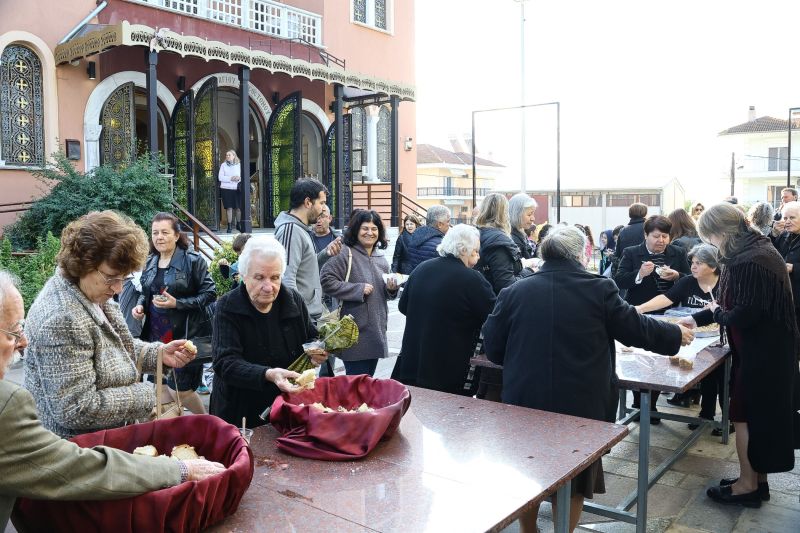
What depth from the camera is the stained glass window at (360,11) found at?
1827cm

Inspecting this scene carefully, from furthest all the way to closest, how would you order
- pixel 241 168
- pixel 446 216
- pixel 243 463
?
pixel 241 168 < pixel 446 216 < pixel 243 463

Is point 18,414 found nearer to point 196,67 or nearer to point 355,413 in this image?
point 355,413

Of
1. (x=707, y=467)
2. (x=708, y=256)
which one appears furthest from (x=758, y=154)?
(x=707, y=467)

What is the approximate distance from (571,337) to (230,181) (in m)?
11.9

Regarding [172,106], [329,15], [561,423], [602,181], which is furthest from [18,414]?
[602,181]

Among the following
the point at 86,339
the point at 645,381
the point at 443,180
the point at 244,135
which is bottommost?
the point at 645,381

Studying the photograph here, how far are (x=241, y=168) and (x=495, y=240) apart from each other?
32.0ft

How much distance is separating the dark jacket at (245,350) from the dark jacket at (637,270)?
154 inches

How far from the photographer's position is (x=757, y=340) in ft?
13.2

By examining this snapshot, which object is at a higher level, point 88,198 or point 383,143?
point 383,143

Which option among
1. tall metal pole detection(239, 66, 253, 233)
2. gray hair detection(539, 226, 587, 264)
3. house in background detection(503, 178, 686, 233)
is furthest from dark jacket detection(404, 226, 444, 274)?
house in background detection(503, 178, 686, 233)

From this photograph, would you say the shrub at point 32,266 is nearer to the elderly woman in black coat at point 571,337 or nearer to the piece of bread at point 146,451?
the elderly woman in black coat at point 571,337

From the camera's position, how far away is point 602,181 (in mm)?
53312

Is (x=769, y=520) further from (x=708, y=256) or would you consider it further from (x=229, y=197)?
(x=229, y=197)
